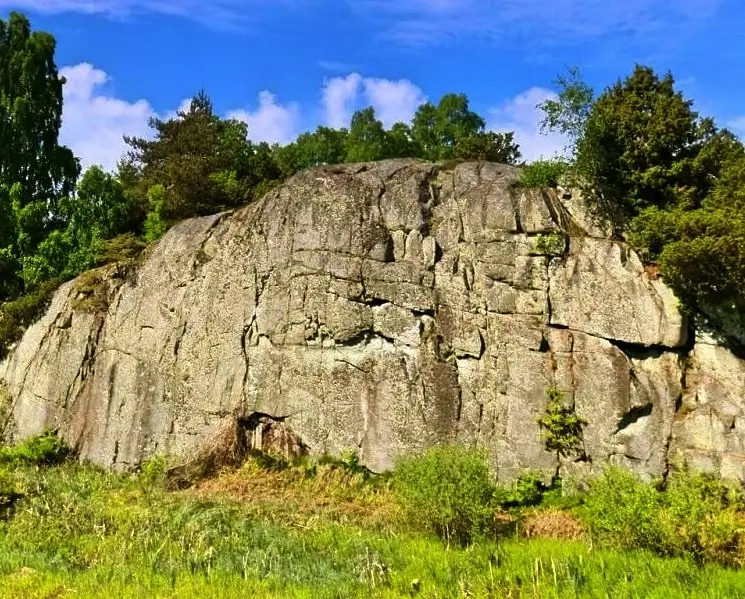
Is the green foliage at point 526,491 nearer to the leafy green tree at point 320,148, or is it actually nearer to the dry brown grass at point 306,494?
the dry brown grass at point 306,494

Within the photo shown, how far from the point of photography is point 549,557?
10461 mm

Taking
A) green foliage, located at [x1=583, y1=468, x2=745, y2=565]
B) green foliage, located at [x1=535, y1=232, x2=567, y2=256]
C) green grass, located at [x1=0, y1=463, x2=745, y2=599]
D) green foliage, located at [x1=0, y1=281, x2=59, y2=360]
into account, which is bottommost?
green grass, located at [x1=0, y1=463, x2=745, y2=599]

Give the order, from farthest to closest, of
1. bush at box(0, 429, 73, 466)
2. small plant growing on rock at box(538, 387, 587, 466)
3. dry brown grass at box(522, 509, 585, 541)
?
bush at box(0, 429, 73, 466), small plant growing on rock at box(538, 387, 587, 466), dry brown grass at box(522, 509, 585, 541)

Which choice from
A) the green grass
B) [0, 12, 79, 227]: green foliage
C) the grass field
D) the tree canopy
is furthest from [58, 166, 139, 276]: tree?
the tree canopy

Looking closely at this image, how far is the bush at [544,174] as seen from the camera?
59.8 feet

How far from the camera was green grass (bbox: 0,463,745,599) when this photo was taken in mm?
8992

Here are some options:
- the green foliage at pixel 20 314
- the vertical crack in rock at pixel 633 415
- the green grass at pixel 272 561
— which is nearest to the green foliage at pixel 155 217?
the green foliage at pixel 20 314

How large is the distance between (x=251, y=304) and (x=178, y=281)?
10.1 ft

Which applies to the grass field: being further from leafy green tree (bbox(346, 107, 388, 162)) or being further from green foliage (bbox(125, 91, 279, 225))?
leafy green tree (bbox(346, 107, 388, 162))

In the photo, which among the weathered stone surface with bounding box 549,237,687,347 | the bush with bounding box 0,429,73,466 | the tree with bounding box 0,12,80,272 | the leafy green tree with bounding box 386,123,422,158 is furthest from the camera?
the leafy green tree with bounding box 386,123,422,158

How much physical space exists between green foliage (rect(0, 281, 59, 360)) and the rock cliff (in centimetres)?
160

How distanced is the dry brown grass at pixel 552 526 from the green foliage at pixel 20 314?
17788mm

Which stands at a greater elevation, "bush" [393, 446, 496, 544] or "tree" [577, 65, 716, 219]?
"tree" [577, 65, 716, 219]

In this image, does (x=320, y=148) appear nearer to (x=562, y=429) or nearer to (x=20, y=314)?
(x=20, y=314)
